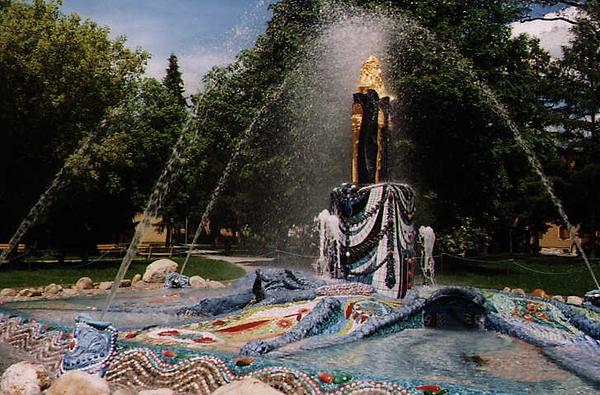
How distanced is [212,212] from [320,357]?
98.7 feet

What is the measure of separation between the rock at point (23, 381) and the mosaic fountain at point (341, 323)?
39cm

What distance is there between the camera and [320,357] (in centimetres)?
683

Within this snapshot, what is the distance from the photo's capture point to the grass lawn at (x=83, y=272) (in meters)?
18.5

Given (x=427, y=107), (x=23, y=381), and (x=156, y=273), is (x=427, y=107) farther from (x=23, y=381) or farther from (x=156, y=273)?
(x=23, y=381)

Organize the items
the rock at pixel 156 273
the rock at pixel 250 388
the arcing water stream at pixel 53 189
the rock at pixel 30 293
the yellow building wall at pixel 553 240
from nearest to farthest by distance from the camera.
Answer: the rock at pixel 250 388 → the rock at pixel 30 293 → the rock at pixel 156 273 → the arcing water stream at pixel 53 189 → the yellow building wall at pixel 553 240

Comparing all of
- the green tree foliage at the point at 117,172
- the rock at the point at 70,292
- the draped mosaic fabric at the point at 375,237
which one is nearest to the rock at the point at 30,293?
the rock at the point at 70,292

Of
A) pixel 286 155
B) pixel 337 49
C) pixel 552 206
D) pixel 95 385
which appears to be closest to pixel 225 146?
pixel 286 155

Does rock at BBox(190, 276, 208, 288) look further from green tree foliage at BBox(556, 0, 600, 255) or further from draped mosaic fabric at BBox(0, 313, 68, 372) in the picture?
green tree foliage at BBox(556, 0, 600, 255)

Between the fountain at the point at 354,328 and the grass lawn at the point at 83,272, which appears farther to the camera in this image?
the grass lawn at the point at 83,272

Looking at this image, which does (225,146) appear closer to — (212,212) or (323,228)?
(212,212)

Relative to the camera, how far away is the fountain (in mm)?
6031

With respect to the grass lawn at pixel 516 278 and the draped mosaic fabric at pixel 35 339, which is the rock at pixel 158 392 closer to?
the draped mosaic fabric at pixel 35 339

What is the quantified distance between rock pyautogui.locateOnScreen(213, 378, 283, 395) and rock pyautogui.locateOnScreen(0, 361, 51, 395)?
66.9 inches

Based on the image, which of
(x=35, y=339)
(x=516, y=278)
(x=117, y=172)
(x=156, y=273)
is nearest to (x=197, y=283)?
(x=156, y=273)
